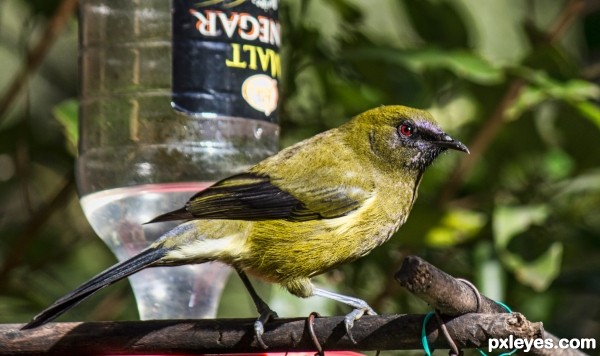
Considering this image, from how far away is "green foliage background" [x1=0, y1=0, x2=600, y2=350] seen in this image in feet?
18.9

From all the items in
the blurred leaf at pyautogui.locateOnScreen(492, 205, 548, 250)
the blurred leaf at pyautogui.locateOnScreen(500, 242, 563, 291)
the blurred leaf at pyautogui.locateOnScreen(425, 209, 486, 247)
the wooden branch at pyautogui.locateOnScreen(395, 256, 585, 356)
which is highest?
the wooden branch at pyautogui.locateOnScreen(395, 256, 585, 356)

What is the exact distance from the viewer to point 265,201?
15.1 ft

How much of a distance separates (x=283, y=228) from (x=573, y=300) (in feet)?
10.2

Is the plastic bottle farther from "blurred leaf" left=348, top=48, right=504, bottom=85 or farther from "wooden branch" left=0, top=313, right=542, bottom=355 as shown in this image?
"wooden branch" left=0, top=313, right=542, bottom=355

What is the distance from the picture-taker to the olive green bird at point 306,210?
4.46 metres

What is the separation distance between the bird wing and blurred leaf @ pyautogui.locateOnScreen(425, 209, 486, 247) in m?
1.28

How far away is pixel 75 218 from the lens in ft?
24.7

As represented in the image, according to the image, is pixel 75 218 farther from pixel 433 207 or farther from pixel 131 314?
pixel 433 207

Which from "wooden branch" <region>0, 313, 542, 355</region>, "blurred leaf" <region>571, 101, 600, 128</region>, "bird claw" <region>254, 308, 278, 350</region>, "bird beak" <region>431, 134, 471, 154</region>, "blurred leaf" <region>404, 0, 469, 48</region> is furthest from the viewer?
"blurred leaf" <region>404, 0, 469, 48</region>

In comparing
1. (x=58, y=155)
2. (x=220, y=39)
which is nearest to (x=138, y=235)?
(x=220, y=39)

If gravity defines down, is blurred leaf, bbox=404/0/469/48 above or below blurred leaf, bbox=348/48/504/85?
above

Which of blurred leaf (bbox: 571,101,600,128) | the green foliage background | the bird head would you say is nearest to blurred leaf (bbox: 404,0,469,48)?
the green foliage background

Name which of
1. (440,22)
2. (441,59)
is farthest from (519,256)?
(440,22)

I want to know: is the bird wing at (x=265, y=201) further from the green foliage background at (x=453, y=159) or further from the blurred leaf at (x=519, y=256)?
the blurred leaf at (x=519, y=256)
